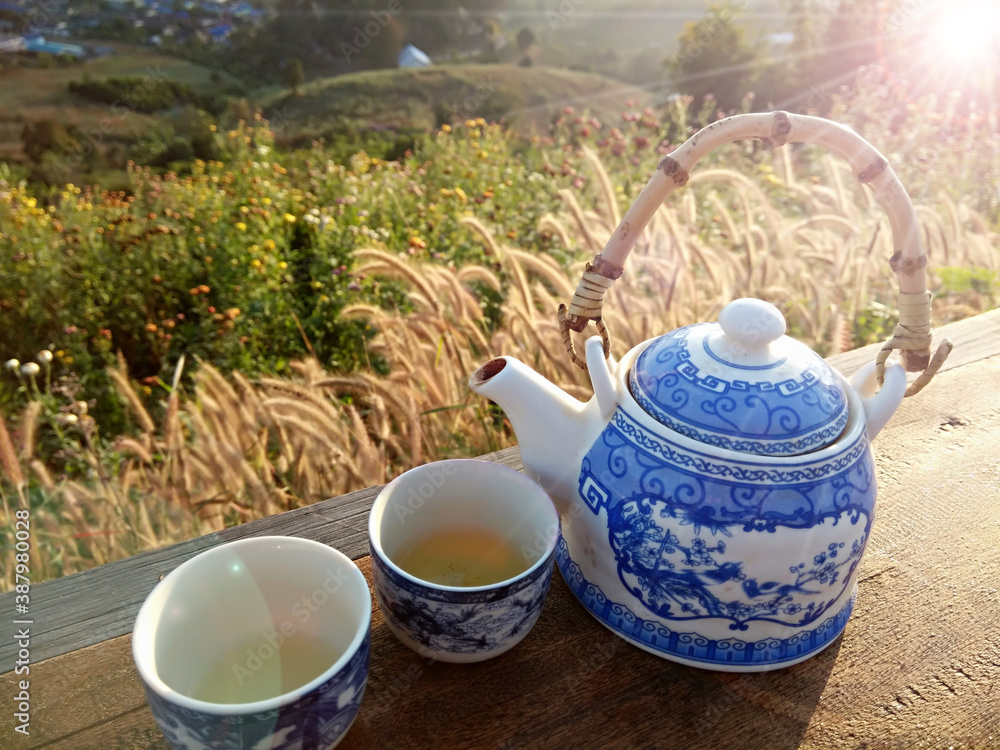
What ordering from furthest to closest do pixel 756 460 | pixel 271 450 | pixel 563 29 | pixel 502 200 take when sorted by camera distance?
pixel 563 29 → pixel 502 200 → pixel 271 450 → pixel 756 460

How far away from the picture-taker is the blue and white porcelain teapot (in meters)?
0.73

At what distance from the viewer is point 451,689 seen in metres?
0.77

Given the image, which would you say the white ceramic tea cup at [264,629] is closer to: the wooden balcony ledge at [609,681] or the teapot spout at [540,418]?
the wooden balcony ledge at [609,681]

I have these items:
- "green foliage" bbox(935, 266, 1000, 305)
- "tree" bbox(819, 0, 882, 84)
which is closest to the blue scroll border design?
"green foliage" bbox(935, 266, 1000, 305)

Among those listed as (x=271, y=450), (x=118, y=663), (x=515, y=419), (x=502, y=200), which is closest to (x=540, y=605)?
(x=515, y=419)

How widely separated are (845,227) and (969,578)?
1199 mm

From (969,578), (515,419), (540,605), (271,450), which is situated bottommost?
(271,450)

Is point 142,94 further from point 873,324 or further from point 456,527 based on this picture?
point 456,527

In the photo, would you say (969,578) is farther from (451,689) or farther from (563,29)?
(563,29)

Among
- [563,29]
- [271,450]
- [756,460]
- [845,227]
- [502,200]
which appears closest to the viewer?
[756,460]

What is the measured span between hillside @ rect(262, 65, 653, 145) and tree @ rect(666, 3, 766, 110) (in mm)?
513

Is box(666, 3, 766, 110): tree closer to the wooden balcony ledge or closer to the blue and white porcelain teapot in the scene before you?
the blue and white porcelain teapot

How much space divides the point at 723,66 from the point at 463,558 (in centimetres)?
789

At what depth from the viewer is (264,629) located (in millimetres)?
762
